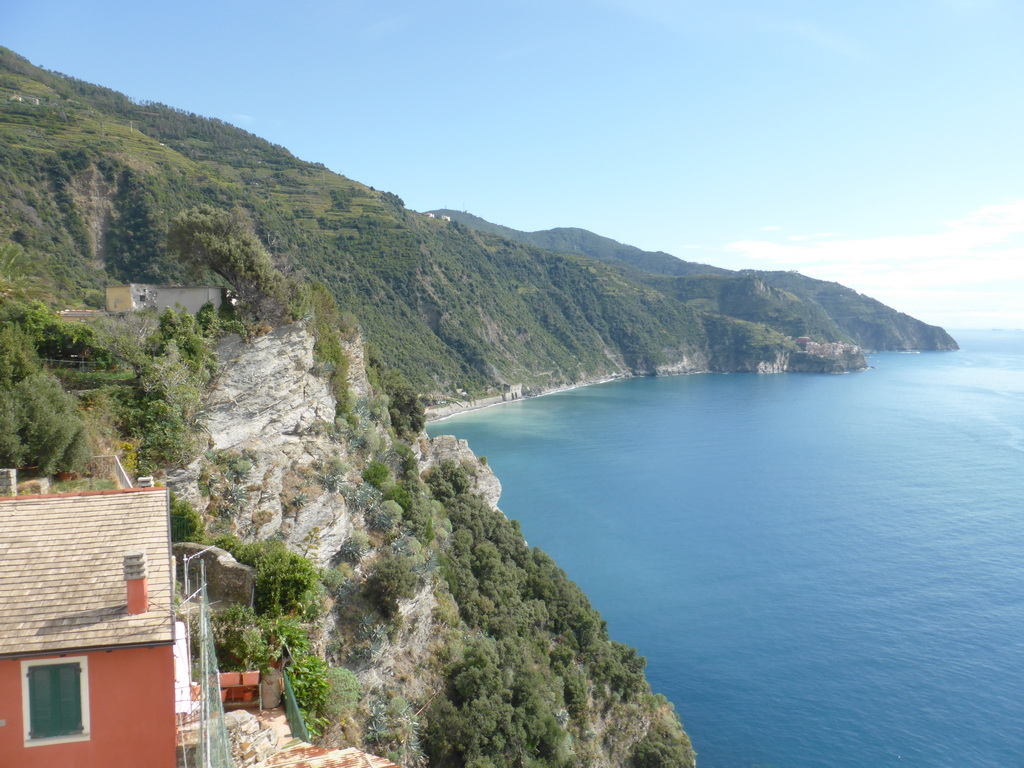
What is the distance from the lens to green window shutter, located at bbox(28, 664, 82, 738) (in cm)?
764

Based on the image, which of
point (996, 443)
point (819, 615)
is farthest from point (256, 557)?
point (996, 443)

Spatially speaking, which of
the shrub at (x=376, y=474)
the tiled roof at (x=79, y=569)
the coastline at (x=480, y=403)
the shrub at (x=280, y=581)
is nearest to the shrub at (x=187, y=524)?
the shrub at (x=280, y=581)

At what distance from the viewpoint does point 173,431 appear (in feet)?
58.9

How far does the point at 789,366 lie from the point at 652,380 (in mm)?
49403

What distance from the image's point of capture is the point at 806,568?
148 ft

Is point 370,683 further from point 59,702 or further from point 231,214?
point 231,214

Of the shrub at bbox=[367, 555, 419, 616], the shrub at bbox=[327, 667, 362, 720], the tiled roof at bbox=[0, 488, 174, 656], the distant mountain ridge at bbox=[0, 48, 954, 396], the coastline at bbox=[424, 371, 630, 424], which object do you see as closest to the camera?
the tiled roof at bbox=[0, 488, 174, 656]

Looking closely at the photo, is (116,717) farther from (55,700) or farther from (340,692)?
(340,692)

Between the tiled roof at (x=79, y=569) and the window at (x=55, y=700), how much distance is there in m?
0.35

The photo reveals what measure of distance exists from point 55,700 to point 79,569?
171 cm

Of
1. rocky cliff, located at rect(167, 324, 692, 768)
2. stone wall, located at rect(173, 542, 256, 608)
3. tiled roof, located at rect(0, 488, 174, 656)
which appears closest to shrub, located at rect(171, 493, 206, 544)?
rocky cliff, located at rect(167, 324, 692, 768)

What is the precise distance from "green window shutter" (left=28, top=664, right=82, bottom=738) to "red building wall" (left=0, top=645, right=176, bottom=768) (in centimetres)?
13

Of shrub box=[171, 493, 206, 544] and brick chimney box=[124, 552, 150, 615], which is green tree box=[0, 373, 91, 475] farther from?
brick chimney box=[124, 552, 150, 615]

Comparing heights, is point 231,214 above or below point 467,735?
above
